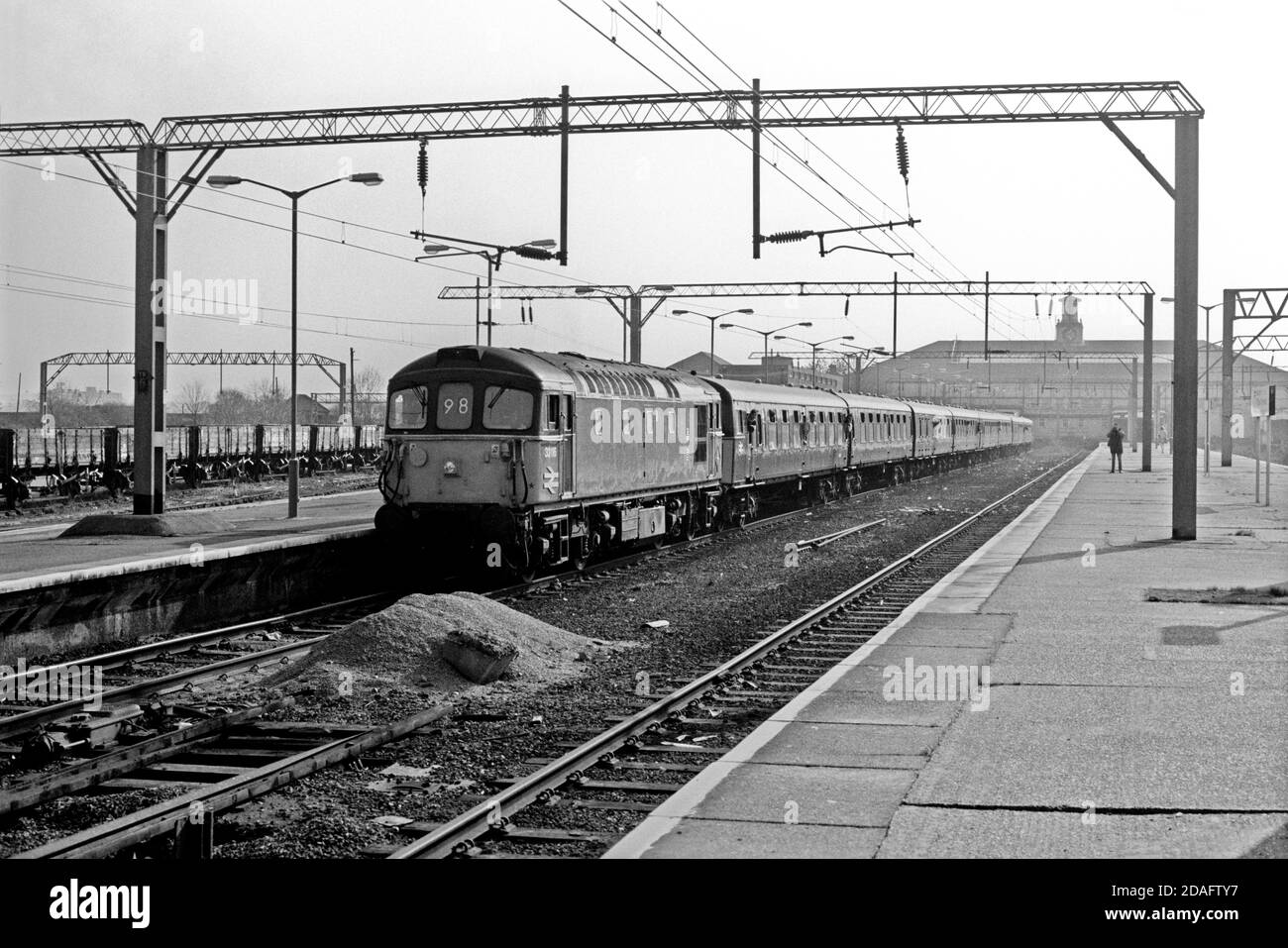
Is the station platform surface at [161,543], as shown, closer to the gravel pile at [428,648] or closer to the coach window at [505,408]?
the coach window at [505,408]

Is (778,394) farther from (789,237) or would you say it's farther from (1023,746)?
(1023,746)

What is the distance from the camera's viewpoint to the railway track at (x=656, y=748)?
740cm

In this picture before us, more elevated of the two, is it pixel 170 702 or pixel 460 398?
pixel 460 398

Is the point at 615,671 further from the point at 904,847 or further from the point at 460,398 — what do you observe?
the point at 460,398

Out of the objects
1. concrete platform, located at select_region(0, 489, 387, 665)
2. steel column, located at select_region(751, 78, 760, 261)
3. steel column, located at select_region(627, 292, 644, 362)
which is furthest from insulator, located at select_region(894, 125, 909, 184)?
steel column, located at select_region(627, 292, 644, 362)

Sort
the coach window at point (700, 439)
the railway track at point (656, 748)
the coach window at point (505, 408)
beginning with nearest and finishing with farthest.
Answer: the railway track at point (656, 748)
the coach window at point (505, 408)
the coach window at point (700, 439)

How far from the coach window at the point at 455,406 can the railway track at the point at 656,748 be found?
561cm

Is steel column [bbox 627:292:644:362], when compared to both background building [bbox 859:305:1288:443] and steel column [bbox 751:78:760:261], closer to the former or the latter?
steel column [bbox 751:78:760:261]

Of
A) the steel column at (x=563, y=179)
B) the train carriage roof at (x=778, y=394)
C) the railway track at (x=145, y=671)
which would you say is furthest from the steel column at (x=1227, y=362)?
the railway track at (x=145, y=671)

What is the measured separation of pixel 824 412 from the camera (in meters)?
38.6
